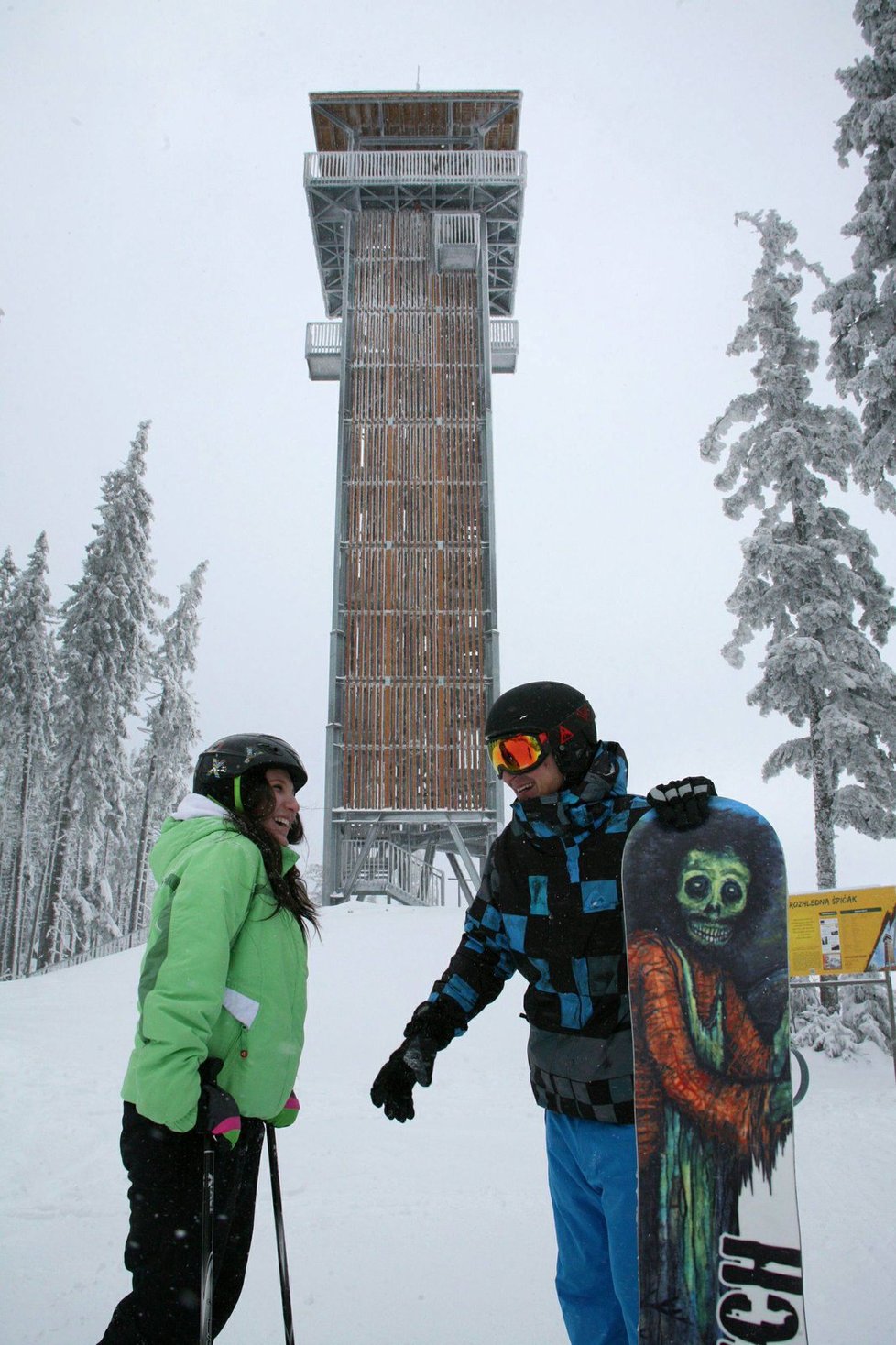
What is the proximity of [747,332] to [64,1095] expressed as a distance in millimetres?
11551

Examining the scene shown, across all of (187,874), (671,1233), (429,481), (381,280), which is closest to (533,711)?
Answer: (187,874)

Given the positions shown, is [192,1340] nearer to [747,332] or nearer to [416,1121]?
[416,1121]

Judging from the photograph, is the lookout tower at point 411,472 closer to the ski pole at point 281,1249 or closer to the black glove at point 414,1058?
the ski pole at point 281,1249

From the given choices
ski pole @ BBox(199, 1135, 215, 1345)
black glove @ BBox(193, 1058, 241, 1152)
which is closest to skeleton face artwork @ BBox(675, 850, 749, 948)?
black glove @ BBox(193, 1058, 241, 1152)

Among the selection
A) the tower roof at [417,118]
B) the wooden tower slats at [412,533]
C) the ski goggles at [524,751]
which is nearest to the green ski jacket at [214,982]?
the ski goggles at [524,751]

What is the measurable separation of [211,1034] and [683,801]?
55.1 inches

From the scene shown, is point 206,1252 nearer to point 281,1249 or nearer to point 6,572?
point 281,1249

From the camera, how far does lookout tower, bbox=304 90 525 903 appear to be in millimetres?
20281

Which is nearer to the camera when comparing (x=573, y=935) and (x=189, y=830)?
(x=573, y=935)

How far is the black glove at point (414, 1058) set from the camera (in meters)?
2.47

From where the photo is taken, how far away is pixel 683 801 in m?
2.25

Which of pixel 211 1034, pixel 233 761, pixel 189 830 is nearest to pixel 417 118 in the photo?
pixel 233 761

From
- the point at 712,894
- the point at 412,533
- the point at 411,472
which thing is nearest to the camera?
the point at 712,894

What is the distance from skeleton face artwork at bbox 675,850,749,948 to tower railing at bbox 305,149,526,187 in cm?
2612
